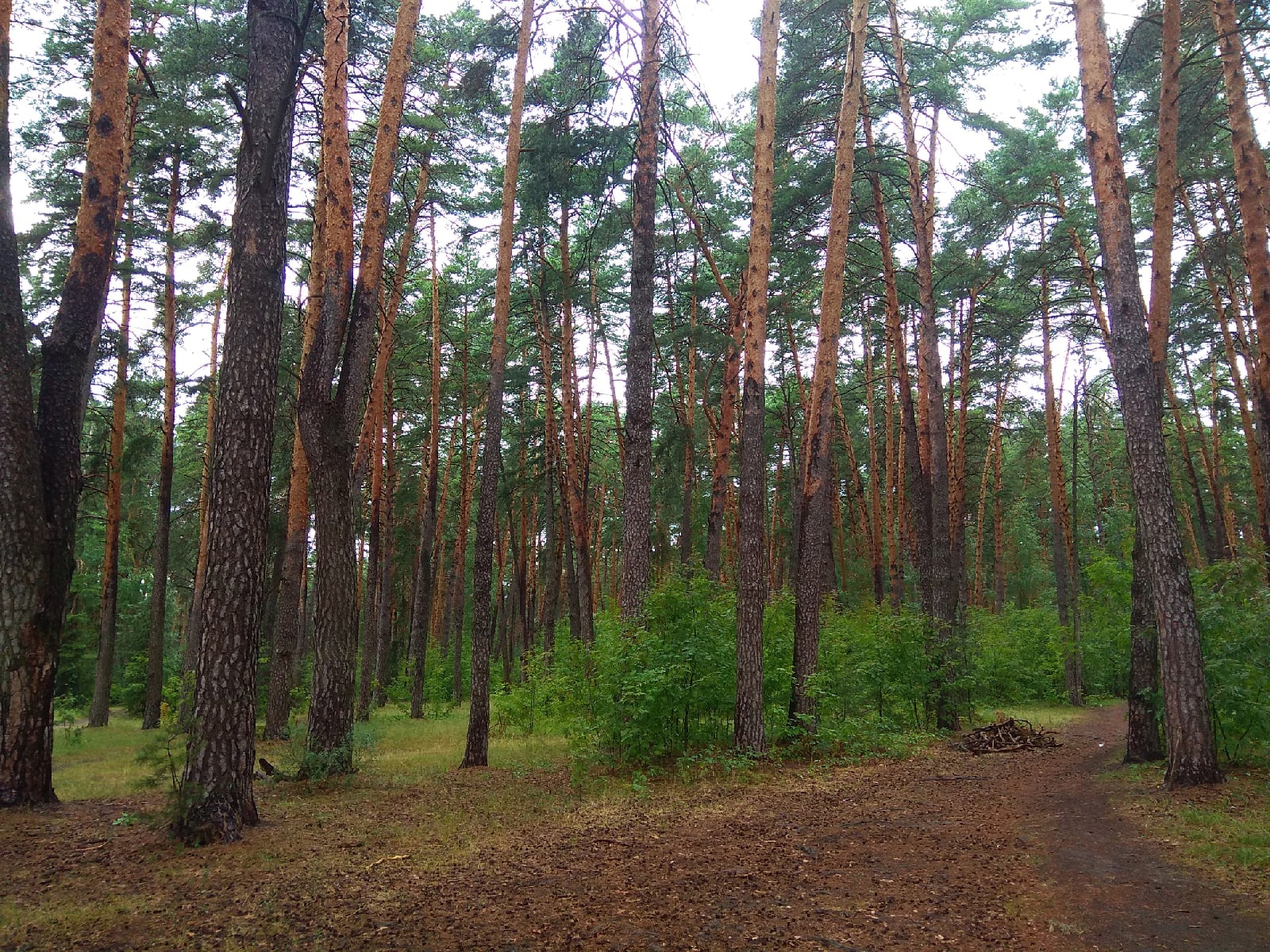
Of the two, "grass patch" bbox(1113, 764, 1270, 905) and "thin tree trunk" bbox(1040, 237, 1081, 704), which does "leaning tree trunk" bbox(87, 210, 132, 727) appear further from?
"thin tree trunk" bbox(1040, 237, 1081, 704)

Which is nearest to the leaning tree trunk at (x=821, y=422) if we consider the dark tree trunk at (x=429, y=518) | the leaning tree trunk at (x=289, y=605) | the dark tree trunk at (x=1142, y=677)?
the dark tree trunk at (x=1142, y=677)

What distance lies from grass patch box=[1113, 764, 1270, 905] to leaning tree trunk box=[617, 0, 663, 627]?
6141 millimetres

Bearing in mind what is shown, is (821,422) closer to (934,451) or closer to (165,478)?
(934,451)

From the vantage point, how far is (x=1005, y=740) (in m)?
12.7

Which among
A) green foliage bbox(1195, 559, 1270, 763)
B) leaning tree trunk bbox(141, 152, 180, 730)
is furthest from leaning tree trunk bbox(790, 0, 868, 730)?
leaning tree trunk bbox(141, 152, 180, 730)

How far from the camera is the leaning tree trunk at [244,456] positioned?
6.02 m

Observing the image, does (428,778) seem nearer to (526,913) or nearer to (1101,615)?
(526,913)

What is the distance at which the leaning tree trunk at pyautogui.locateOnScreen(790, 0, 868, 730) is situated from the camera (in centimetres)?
1109

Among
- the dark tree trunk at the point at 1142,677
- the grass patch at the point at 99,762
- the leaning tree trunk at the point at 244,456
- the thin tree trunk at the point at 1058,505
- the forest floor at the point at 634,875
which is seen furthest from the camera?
the thin tree trunk at the point at 1058,505

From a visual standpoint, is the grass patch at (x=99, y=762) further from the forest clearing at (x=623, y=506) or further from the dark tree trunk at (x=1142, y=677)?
the dark tree trunk at (x=1142, y=677)

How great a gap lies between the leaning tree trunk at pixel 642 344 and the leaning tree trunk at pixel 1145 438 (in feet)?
19.0

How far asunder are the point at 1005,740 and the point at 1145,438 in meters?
6.57

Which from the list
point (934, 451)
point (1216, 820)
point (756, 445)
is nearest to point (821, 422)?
point (756, 445)

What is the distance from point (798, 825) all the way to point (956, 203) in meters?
18.3
